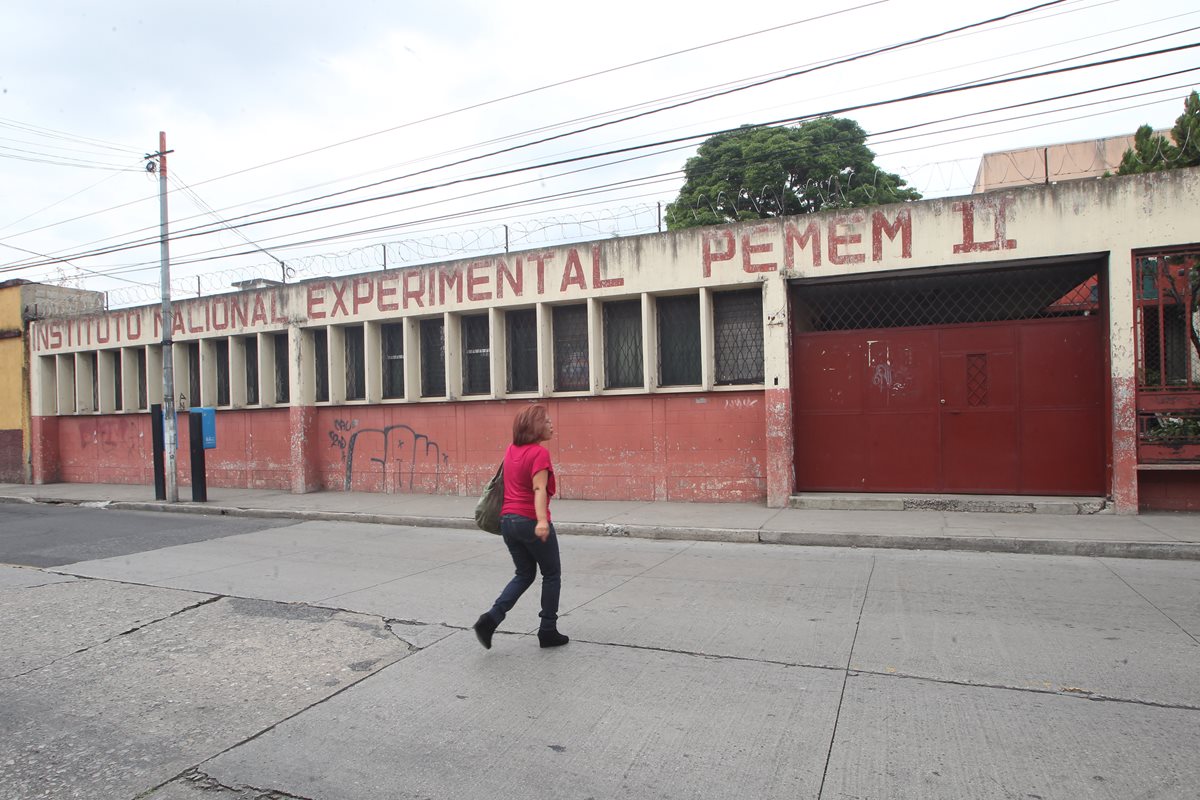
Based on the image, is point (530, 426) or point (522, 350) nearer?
point (530, 426)

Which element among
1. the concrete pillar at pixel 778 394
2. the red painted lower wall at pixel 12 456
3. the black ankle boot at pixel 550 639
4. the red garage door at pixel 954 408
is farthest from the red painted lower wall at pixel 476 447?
the black ankle boot at pixel 550 639

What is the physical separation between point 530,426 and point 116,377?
2008cm

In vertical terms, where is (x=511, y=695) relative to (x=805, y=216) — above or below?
below

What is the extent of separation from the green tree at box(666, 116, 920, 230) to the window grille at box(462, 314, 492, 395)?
15.1 meters

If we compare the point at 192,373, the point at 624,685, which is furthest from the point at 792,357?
the point at 192,373

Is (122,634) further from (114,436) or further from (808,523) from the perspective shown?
(114,436)

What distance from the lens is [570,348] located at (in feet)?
47.0

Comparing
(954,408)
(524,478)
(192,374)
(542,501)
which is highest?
(192,374)

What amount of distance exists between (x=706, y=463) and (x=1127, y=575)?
20.7 ft

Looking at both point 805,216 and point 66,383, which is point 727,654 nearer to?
point 805,216

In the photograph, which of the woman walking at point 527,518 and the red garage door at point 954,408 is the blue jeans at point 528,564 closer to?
the woman walking at point 527,518

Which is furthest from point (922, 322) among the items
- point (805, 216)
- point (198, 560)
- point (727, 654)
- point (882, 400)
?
point (198, 560)

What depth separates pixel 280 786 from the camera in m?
3.61

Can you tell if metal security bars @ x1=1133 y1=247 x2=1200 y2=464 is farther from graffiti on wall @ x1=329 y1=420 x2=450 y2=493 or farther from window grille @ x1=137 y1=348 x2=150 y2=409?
window grille @ x1=137 y1=348 x2=150 y2=409
